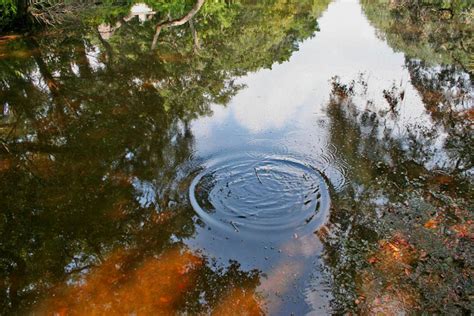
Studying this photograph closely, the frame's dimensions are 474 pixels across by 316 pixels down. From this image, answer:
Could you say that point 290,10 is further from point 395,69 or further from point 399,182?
point 399,182

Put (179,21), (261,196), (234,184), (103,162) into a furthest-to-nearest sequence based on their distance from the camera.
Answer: (179,21) → (103,162) → (234,184) → (261,196)

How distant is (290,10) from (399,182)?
20506 mm

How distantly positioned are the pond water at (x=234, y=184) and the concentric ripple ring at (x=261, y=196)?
0.03 metres

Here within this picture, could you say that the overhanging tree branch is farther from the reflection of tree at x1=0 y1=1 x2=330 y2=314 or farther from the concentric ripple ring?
the concentric ripple ring

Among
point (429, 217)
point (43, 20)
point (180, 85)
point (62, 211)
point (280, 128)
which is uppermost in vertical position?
point (43, 20)

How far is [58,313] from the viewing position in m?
5.38

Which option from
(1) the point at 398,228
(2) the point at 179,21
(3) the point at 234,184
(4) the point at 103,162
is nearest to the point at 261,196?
(3) the point at 234,184

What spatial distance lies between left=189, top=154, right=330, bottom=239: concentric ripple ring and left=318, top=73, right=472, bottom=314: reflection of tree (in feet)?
1.42

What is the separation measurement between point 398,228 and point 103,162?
227 inches

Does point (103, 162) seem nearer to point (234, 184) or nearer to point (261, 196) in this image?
point (234, 184)

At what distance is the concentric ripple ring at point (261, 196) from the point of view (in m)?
6.75

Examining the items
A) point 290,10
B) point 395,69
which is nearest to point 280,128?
point 395,69

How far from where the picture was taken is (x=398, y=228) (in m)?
6.51

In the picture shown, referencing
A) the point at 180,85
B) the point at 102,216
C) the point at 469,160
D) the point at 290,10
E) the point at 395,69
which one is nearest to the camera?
the point at 102,216
